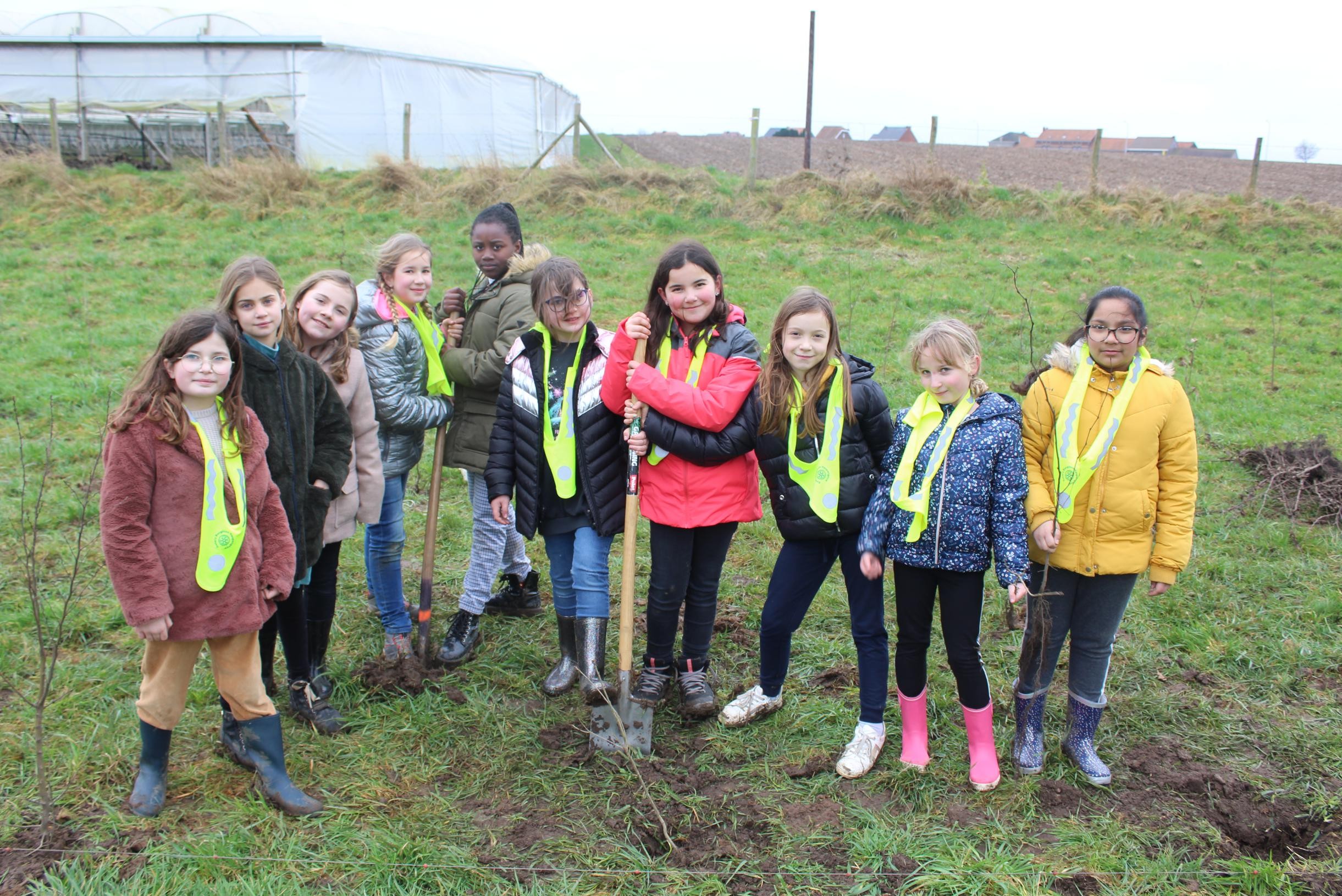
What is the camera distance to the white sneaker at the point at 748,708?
3.71m

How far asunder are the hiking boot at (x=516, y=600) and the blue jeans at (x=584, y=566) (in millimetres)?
902

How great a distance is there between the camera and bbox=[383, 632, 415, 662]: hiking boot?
4039 millimetres

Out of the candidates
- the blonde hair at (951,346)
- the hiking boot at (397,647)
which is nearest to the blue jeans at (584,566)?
the hiking boot at (397,647)

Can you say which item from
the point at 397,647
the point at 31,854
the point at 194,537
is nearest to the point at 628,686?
the point at 397,647

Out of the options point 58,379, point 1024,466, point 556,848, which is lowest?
point 556,848

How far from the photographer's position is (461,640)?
4246mm

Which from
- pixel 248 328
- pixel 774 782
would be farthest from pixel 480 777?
pixel 248 328

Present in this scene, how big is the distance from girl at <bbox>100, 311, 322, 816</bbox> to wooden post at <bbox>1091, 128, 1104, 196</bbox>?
1432 centimetres

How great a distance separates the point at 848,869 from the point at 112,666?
3.29 metres

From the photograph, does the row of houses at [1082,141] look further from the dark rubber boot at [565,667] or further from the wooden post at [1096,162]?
the dark rubber boot at [565,667]

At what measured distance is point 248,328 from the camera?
3180 mm

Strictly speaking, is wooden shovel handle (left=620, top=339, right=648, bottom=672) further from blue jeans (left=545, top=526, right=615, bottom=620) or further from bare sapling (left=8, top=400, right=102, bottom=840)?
bare sapling (left=8, top=400, right=102, bottom=840)

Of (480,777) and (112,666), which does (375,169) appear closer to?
(112,666)

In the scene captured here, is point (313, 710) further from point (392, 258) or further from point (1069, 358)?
point (1069, 358)
